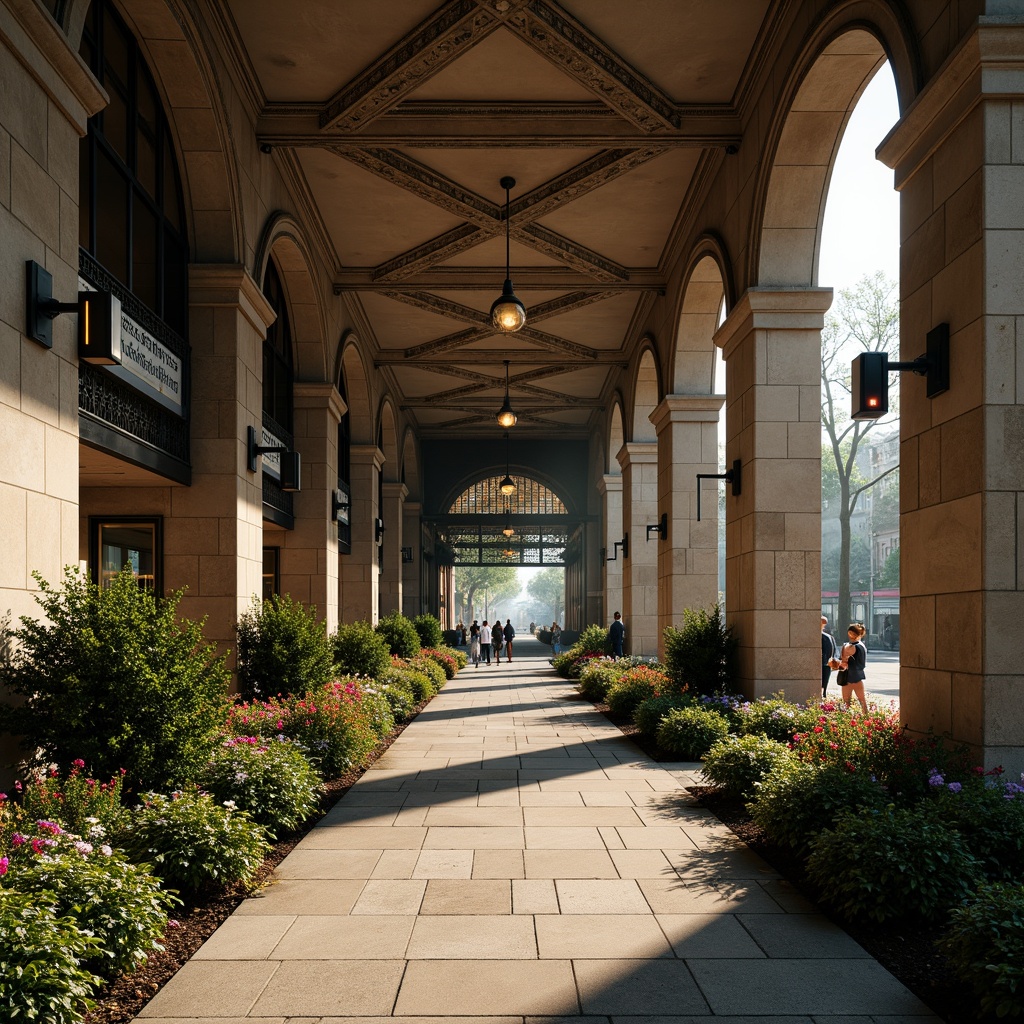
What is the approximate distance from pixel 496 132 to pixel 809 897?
9067 millimetres

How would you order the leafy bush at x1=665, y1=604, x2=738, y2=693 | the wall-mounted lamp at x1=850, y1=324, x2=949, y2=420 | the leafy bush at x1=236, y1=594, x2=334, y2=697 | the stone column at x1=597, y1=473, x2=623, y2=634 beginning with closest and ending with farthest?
the wall-mounted lamp at x1=850, y1=324, x2=949, y2=420 → the leafy bush at x1=236, y1=594, x2=334, y2=697 → the leafy bush at x1=665, y1=604, x2=738, y2=693 → the stone column at x1=597, y1=473, x2=623, y2=634

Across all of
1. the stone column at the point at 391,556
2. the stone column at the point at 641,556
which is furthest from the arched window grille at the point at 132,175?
the stone column at the point at 391,556

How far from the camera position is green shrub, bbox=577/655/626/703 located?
16641 millimetres

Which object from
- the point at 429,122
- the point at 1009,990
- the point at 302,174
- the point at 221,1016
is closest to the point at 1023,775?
the point at 1009,990

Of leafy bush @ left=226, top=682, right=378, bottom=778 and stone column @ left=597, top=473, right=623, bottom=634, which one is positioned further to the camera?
stone column @ left=597, top=473, right=623, bottom=634

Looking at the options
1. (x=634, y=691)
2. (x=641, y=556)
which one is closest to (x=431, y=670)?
(x=641, y=556)

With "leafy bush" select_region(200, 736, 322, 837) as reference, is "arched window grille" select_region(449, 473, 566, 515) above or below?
above

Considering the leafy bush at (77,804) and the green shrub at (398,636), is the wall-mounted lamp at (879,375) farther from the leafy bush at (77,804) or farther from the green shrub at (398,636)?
the green shrub at (398,636)

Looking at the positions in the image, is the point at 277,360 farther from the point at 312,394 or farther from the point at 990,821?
the point at 990,821

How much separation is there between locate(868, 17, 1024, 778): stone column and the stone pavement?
173 centimetres

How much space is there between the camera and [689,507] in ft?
51.3

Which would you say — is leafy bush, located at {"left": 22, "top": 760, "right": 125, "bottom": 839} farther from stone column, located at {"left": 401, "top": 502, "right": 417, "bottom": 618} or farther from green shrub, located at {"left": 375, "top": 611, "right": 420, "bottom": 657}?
stone column, located at {"left": 401, "top": 502, "right": 417, "bottom": 618}

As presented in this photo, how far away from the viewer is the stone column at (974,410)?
5875 mm

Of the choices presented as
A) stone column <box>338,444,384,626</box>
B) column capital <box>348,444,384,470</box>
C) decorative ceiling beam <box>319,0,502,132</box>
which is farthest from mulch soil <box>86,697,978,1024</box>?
column capital <box>348,444,384,470</box>
